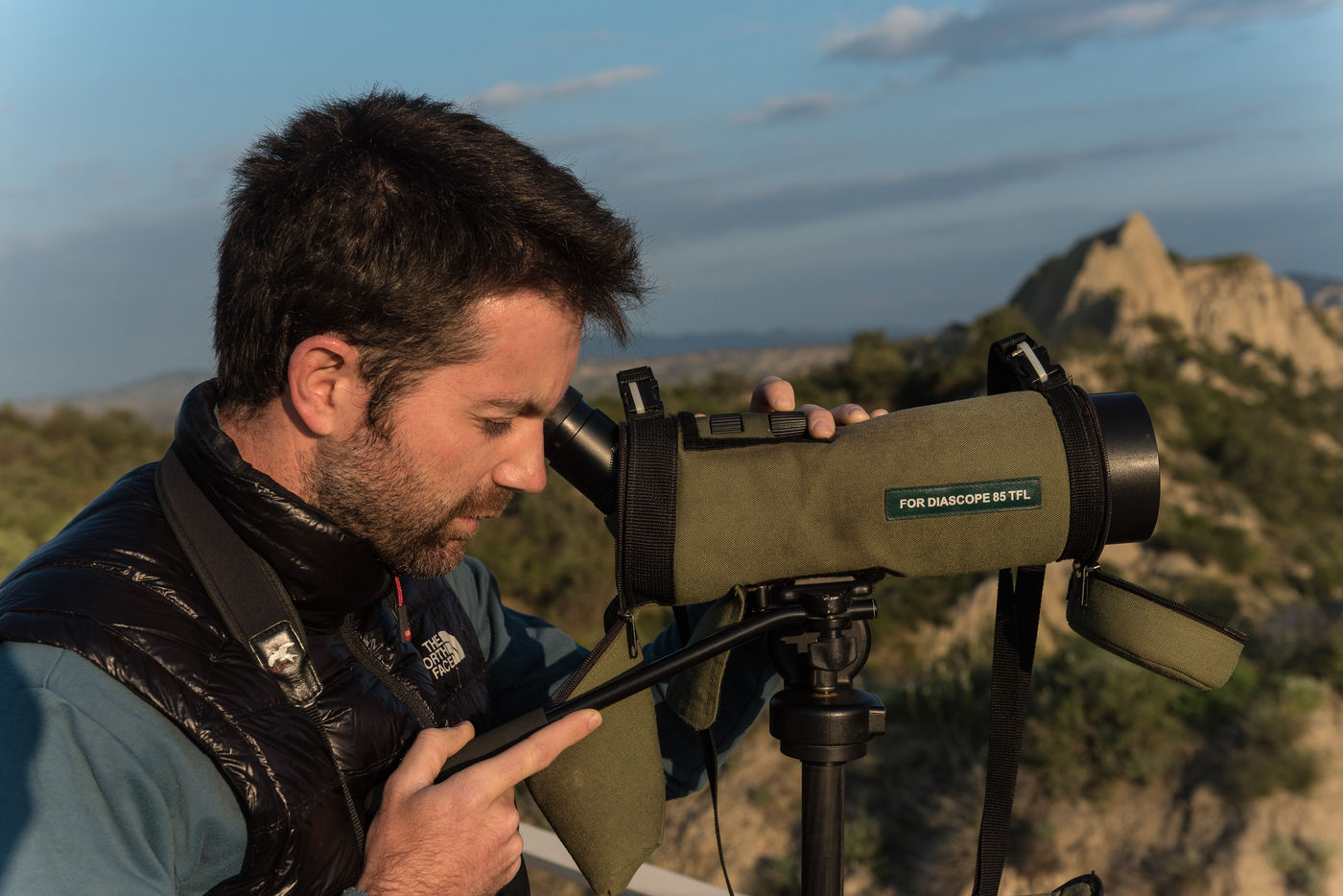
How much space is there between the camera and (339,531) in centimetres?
149

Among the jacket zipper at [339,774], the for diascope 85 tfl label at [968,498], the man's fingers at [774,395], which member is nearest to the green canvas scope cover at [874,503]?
the for diascope 85 tfl label at [968,498]

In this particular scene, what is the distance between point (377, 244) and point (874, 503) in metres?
0.80

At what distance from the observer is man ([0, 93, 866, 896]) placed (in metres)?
1.21

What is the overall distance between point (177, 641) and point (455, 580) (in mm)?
728

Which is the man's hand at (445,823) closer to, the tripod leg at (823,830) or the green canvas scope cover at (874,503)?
the green canvas scope cover at (874,503)

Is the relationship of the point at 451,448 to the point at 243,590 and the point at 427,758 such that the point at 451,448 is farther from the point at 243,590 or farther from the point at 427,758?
the point at 427,758

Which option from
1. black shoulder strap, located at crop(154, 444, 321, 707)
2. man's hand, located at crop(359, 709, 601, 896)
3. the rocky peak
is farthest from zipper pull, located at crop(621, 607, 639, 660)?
the rocky peak

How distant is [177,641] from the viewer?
1.28 metres

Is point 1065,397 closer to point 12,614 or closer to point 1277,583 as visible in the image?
point 12,614

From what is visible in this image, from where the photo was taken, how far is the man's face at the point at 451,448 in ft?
5.04

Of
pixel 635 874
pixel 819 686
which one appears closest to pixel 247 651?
pixel 819 686

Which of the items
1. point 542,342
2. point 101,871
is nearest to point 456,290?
point 542,342

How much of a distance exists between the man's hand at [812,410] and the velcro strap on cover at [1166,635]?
1.33 feet

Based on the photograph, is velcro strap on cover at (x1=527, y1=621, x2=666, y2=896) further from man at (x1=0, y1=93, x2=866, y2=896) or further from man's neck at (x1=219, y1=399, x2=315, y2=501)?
man's neck at (x1=219, y1=399, x2=315, y2=501)
